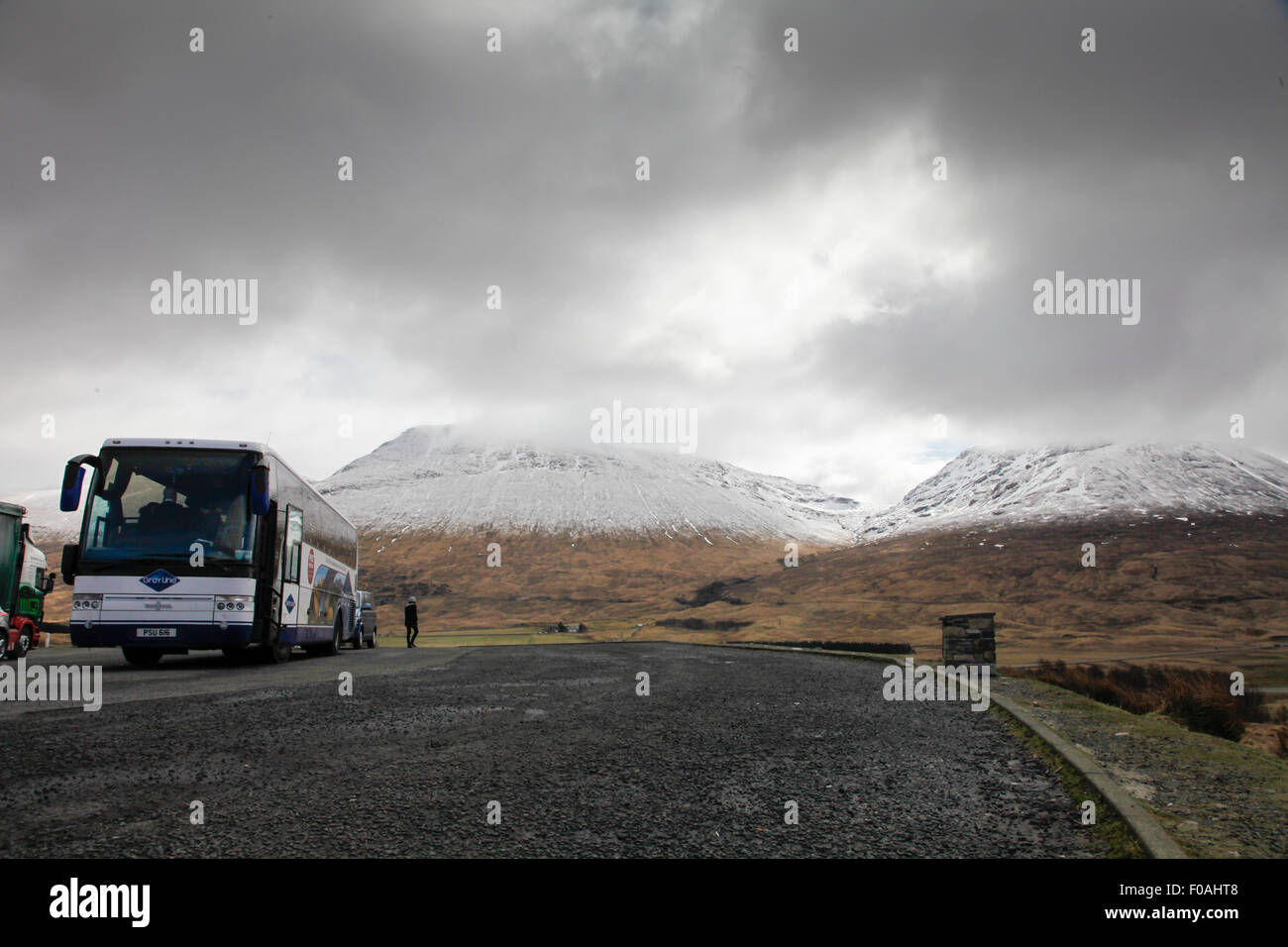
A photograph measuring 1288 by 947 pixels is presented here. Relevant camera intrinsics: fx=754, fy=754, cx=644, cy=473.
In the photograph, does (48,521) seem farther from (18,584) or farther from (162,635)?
(162,635)

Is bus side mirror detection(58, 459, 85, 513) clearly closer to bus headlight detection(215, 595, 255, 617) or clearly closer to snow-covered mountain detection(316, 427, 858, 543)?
bus headlight detection(215, 595, 255, 617)

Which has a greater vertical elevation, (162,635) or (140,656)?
(162,635)

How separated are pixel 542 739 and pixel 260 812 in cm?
291

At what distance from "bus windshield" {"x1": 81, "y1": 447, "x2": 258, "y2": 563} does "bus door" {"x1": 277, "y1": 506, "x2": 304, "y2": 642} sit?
142 cm

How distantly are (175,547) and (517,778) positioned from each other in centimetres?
1111

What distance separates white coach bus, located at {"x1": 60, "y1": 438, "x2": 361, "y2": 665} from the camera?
13281 mm

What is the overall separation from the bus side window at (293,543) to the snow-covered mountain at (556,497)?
121261 mm

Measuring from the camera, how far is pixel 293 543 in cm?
1580

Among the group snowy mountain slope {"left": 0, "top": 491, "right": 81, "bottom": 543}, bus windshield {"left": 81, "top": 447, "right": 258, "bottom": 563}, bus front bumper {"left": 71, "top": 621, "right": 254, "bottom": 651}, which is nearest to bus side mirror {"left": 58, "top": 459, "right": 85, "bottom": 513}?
bus windshield {"left": 81, "top": 447, "right": 258, "bottom": 563}

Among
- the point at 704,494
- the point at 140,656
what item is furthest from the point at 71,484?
the point at 704,494

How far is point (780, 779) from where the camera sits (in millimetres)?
5559
